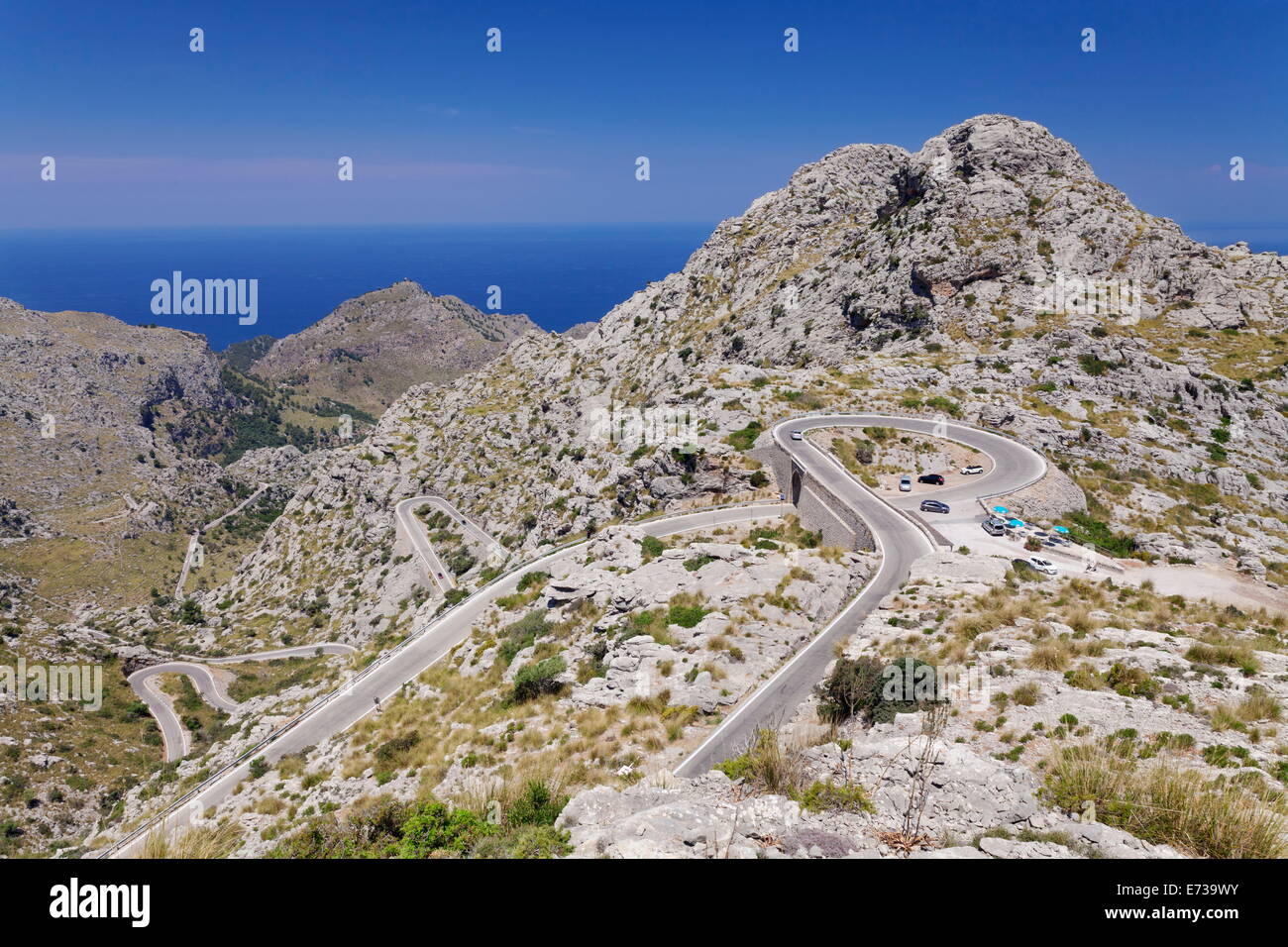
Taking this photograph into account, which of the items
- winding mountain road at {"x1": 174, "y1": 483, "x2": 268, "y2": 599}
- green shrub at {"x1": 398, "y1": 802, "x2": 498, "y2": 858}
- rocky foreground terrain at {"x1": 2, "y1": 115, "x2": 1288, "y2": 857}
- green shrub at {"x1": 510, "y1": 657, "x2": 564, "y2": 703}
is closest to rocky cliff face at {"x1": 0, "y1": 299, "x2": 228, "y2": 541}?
winding mountain road at {"x1": 174, "y1": 483, "x2": 268, "y2": 599}

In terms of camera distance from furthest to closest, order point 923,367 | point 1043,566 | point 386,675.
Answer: point 923,367 → point 386,675 → point 1043,566

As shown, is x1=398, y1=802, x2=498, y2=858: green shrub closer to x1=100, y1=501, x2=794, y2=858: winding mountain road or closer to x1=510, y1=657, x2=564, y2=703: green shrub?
x1=510, y1=657, x2=564, y2=703: green shrub

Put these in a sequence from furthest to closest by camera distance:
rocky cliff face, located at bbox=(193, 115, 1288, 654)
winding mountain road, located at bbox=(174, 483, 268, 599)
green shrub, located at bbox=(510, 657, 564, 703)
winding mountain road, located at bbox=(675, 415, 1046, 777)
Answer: winding mountain road, located at bbox=(174, 483, 268, 599), rocky cliff face, located at bbox=(193, 115, 1288, 654), green shrub, located at bbox=(510, 657, 564, 703), winding mountain road, located at bbox=(675, 415, 1046, 777)

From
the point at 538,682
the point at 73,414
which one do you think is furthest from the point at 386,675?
the point at 73,414

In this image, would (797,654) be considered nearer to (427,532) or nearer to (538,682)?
(538,682)

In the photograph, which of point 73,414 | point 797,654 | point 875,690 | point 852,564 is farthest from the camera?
point 73,414
